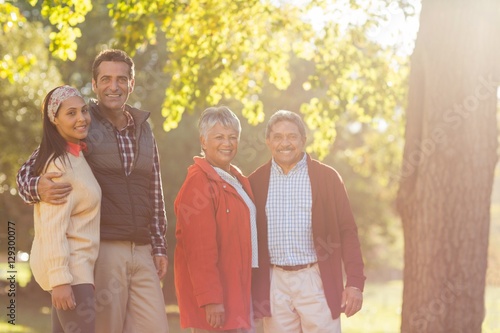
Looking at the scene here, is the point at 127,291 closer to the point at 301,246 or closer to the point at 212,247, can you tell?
the point at 212,247

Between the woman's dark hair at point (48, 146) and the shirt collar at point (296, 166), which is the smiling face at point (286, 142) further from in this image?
the woman's dark hair at point (48, 146)

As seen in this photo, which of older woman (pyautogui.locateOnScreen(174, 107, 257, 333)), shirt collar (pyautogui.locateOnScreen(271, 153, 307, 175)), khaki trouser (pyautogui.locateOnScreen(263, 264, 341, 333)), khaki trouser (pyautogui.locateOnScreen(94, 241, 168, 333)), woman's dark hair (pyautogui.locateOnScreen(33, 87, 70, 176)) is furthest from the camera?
shirt collar (pyautogui.locateOnScreen(271, 153, 307, 175))

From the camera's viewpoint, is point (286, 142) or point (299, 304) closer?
point (299, 304)

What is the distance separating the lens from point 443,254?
25.4 feet

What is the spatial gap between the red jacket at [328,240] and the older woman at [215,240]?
0.68 feet

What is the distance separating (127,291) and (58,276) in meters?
0.63

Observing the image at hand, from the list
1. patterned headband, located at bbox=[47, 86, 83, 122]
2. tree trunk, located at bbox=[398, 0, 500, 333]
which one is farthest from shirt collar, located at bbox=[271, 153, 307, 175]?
tree trunk, located at bbox=[398, 0, 500, 333]

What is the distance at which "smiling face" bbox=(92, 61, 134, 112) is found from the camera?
211 inches

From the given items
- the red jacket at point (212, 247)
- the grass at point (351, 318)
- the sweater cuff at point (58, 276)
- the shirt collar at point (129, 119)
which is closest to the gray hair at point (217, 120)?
the red jacket at point (212, 247)

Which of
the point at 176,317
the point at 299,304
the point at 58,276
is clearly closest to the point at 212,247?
the point at 299,304

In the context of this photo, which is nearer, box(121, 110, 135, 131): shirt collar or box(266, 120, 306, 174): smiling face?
box(121, 110, 135, 131): shirt collar

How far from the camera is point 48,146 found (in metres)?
4.96

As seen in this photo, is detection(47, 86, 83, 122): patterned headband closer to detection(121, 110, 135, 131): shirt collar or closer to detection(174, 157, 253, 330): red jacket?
detection(121, 110, 135, 131): shirt collar

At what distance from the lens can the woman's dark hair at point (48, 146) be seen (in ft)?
16.1
